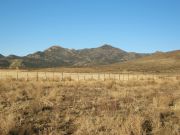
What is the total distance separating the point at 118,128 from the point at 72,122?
200cm

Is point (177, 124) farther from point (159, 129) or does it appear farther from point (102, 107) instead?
point (102, 107)

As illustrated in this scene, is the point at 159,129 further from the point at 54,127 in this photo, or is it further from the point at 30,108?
the point at 30,108

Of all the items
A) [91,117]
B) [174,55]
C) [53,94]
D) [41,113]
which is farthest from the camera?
[174,55]

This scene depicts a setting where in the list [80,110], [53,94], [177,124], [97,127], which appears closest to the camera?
[97,127]

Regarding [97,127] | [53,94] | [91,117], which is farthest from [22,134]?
[53,94]

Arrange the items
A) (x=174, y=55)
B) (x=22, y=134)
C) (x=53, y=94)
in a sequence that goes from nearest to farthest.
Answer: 1. (x=22, y=134)
2. (x=53, y=94)
3. (x=174, y=55)

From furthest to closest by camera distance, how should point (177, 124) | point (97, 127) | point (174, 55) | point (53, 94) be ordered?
point (174, 55), point (53, 94), point (177, 124), point (97, 127)

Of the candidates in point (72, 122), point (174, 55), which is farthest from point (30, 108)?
point (174, 55)

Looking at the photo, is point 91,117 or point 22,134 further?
point 91,117

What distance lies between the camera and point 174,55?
6806 inches

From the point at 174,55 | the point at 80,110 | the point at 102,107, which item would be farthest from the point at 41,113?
the point at 174,55

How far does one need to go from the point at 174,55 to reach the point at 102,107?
164 meters

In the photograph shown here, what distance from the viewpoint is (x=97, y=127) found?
10.3 metres

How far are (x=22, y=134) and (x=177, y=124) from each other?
16.7 ft
